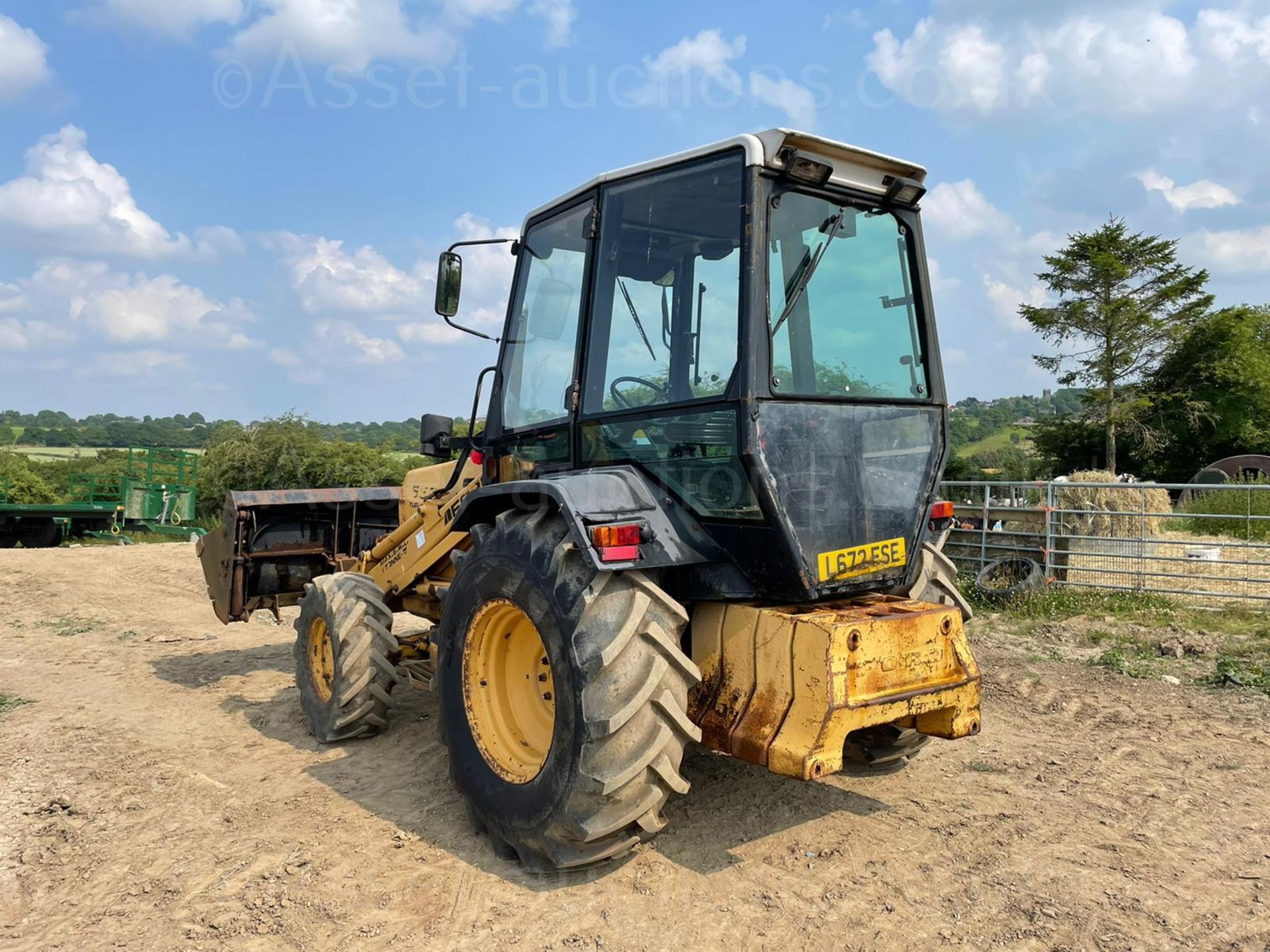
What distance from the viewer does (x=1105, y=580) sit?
10.8m

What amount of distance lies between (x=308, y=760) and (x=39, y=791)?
131 cm

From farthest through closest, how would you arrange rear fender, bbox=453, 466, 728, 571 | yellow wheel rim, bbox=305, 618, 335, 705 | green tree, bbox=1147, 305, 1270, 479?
green tree, bbox=1147, 305, 1270, 479 → yellow wheel rim, bbox=305, 618, 335, 705 → rear fender, bbox=453, 466, 728, 571

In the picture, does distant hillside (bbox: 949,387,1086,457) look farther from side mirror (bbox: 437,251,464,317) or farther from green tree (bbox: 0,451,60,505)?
green tree (bbox: 0,451,60,505)

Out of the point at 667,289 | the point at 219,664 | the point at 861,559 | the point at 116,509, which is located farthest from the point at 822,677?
the point at 116,509

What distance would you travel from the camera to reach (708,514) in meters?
3.81

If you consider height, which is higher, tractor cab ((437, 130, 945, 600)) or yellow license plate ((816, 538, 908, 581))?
tractor cab ((437, 130, 945, 600))

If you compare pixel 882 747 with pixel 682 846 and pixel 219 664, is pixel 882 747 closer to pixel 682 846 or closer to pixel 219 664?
pixel 682 846

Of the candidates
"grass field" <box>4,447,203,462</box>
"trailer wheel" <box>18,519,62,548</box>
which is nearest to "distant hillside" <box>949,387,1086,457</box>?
"trailer wheel" <box>18,519,62,548</box>

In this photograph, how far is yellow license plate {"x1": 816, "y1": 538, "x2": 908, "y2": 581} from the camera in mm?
3744

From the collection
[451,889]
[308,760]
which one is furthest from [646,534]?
[308,760]

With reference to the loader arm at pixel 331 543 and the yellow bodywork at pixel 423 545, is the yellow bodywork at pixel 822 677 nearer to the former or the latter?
the yellow bodywork at pixel 423 545

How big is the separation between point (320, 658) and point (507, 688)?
2.15m

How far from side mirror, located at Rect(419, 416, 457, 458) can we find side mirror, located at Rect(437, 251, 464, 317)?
65cm

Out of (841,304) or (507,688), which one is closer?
(841,304)
